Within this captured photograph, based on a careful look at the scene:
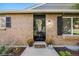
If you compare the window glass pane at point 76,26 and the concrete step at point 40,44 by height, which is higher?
the window glass pane at point 76,26

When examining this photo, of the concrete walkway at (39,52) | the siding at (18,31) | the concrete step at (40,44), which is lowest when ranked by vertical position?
the concrete walkway at (39,52)

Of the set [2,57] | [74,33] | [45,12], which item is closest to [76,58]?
[74,33]

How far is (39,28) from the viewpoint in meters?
3.28

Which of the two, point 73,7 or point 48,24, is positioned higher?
point 73,7

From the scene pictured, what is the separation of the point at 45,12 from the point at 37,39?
1.57 ft

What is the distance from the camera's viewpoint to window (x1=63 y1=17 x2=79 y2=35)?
10.5 feet

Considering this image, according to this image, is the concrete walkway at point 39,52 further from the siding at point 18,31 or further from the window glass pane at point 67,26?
the window glass pane at point 67,26

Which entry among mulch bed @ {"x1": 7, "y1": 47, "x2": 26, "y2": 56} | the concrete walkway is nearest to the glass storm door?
the concrete walkway

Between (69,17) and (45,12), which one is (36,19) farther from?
(69,17)

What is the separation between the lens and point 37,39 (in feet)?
10.6

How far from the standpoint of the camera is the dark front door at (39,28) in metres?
3.23

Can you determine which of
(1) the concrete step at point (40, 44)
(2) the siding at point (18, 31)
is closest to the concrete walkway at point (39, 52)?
(1) the concrete step at point (40, 44)

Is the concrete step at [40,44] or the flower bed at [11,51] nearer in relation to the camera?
the flower bed at [11,51]

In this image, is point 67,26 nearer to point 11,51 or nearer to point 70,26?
point 70,26
